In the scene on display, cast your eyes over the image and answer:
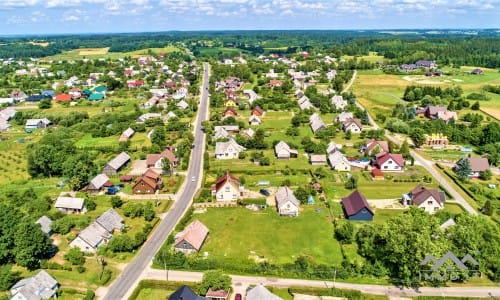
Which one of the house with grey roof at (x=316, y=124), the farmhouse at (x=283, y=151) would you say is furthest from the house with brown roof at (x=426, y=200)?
the house with grey roof at (x=316, y=124)

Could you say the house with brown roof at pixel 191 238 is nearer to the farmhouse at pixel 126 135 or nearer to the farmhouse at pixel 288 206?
the farmhouse at pixel 288 206

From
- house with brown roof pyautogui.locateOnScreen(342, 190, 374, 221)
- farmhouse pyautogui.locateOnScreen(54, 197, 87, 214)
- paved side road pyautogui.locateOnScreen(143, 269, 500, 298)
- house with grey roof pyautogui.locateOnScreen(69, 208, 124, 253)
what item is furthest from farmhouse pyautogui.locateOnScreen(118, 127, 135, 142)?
house with brown roof pyautogui.locateOnScreen(342, 190, 374, 221)

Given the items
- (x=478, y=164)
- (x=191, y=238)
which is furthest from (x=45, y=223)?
(x=478, y=164)

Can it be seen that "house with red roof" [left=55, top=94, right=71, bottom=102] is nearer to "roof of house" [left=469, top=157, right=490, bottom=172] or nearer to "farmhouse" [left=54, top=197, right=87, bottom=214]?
"farmhouse" [left=54, top=197, right=87, bottom=214]

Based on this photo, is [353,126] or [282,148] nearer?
[282,148]

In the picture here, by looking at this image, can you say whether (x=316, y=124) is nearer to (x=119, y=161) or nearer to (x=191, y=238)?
(x=119, y=161)

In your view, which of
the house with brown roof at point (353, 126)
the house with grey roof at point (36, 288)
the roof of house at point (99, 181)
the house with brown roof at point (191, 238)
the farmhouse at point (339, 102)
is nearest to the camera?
the house with grey roof at point (36, 288)
